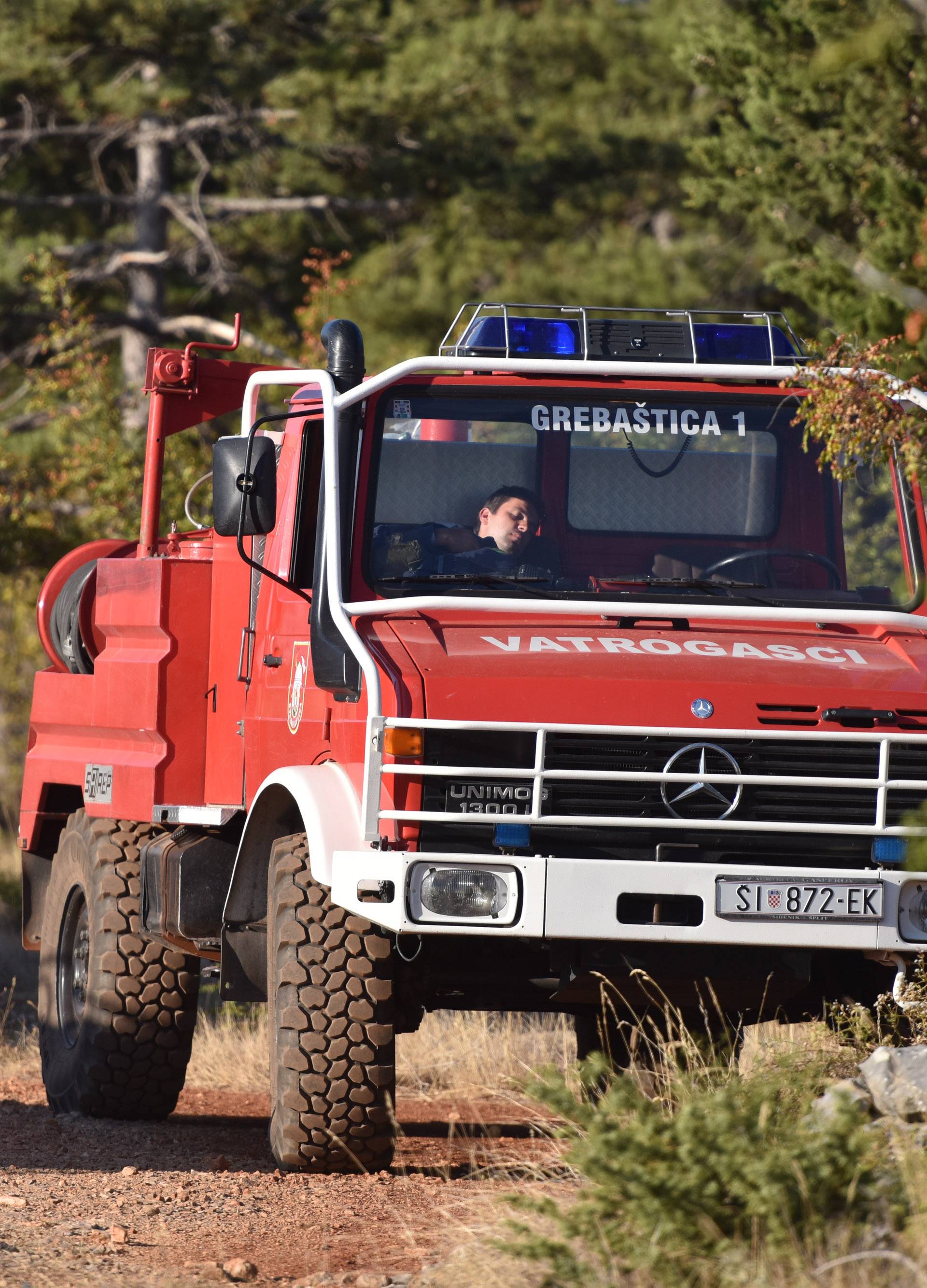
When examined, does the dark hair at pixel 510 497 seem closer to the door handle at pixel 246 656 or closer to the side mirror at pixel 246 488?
the side mirror at pixel 246 488

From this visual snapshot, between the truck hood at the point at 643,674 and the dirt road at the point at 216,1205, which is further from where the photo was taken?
the truck hood at the point at 643,674

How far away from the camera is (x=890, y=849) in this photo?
582 cm

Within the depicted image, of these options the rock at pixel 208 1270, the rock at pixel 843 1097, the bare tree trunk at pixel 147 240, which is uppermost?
the bare tree trunk at pixel 147 240

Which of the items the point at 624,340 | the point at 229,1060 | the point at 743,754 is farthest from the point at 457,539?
the point at 229,1060

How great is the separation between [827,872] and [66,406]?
11.9 m

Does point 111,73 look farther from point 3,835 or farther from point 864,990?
point 864,990

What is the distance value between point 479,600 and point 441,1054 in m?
4.14

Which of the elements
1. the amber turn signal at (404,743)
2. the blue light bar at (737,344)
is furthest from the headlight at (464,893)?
the blue light bar at (737,344)

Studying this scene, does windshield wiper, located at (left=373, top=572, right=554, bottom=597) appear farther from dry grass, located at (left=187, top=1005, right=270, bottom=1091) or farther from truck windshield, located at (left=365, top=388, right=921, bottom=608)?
dry grass, located at (left=187, top=1005, right=270, bottom=1091)

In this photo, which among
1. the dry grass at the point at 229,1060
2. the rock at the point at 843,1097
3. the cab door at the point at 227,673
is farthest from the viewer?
the dry grass at the point at 229,1060

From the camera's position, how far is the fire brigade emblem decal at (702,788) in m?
5.76

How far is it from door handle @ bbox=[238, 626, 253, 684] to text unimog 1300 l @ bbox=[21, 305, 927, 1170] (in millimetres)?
25

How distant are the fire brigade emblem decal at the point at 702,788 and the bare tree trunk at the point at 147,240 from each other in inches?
563

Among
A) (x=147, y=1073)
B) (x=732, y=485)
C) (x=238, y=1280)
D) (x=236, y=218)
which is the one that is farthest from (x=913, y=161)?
(x=236, y=218)
